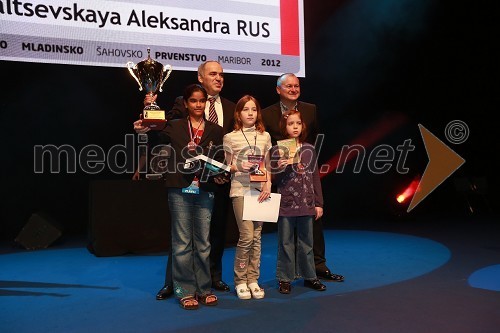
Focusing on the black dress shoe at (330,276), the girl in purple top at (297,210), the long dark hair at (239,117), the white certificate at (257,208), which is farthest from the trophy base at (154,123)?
the black dress shoe at (330,276)

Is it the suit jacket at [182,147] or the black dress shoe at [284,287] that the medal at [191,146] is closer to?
the suit jacket at [182,147]

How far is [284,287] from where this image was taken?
277 centimetres

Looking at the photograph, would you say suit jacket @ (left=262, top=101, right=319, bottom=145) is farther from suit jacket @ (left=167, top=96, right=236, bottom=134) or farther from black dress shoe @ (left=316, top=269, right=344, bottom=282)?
black dress shoe @ (left=316, top=269, right=344, bottom=282)

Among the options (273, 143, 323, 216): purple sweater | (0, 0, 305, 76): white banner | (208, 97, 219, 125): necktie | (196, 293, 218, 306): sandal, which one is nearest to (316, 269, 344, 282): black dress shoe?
(273, 143, 323, 216): purple sweater

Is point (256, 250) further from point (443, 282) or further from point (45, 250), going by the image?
point (45, 250)

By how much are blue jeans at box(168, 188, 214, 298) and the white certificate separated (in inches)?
7.6

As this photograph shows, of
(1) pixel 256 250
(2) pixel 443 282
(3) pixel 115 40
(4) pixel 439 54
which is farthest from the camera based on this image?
(4) pixel 439 54

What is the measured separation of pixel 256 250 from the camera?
8.89 feet

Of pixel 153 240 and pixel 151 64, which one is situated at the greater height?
pixel 151 64

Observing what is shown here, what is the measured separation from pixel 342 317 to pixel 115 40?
305 cm

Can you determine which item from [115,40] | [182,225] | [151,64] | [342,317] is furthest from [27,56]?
[342,317]

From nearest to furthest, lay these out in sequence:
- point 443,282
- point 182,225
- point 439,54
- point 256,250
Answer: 1. point 182,225
2. point 256,250
3. point 443,282
4. point 439,54

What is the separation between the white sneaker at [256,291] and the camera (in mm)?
2645

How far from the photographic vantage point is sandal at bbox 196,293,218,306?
254cm
